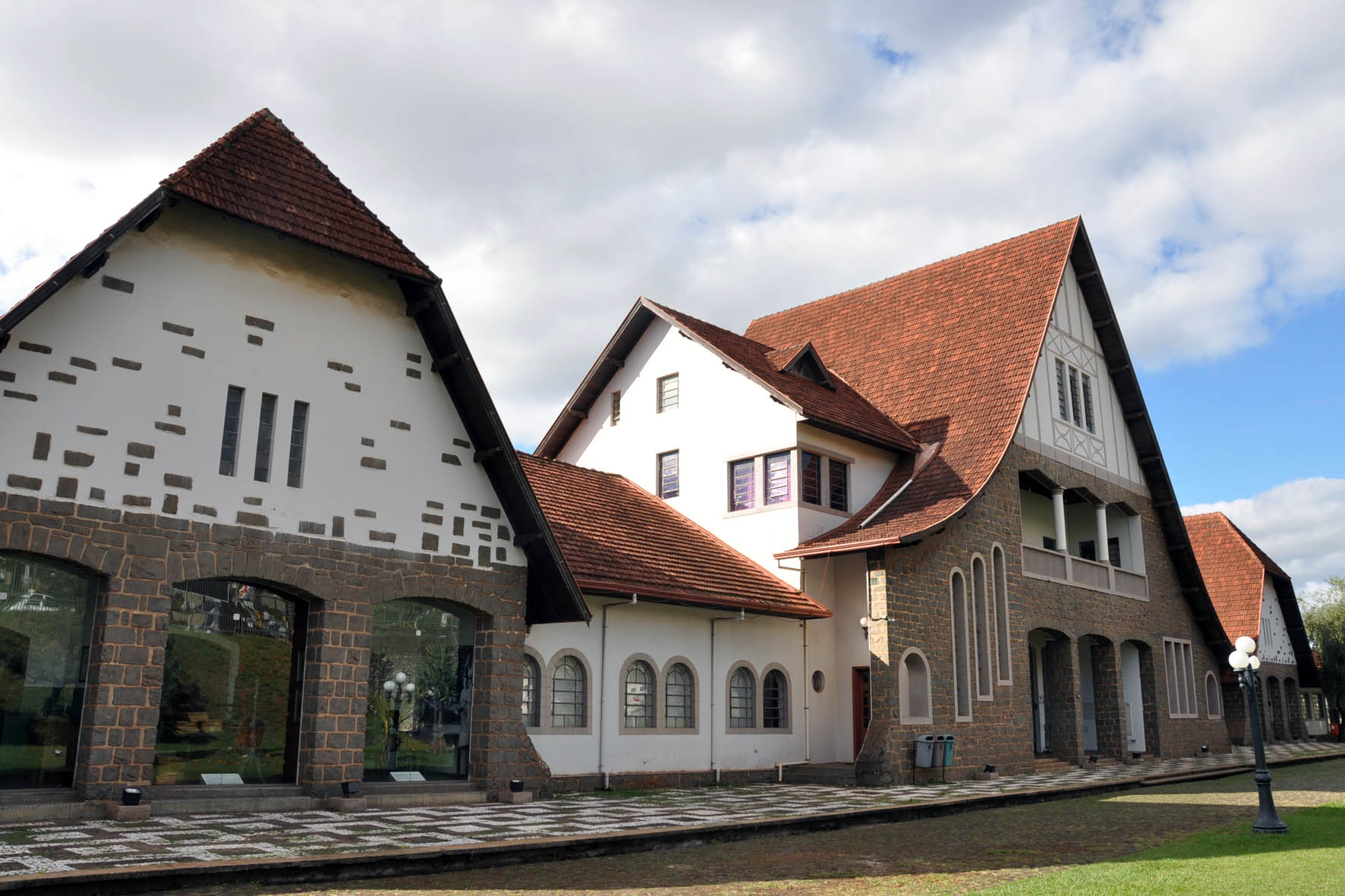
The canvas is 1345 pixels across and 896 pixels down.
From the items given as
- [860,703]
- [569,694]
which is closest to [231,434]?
[569,694]

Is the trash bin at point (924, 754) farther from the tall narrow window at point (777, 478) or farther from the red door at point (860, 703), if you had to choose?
the tall narrow window at point (777, 478)

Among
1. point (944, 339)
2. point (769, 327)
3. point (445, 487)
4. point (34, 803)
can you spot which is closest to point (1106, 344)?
point (944, 339)

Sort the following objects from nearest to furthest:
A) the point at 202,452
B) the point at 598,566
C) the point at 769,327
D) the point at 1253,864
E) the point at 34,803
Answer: the point at 1253,864 < the point at 34,803 < the point at 202,452 < the point at 598,566 < the point at 769,327

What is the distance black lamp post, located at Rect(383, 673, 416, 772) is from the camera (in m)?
14.5

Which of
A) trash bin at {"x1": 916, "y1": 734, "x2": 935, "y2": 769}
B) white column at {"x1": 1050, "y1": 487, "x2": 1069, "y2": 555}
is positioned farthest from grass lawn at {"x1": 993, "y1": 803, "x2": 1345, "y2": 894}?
white column at {"x1": 1050, "y1": 487, "x2": 1069, "y2": 555}

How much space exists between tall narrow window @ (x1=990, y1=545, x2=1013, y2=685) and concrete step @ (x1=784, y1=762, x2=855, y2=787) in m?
4.55

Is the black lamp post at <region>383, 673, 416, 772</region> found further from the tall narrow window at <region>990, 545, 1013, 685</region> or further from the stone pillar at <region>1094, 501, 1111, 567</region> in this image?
the stone pillar at <region>1094, 501, 1111, 567</region>

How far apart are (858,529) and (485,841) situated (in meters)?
12.4

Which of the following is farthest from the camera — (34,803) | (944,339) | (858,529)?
(944,339)

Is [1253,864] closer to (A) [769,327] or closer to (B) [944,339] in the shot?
(B) [944,339]

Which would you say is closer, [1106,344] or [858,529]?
[858,529]

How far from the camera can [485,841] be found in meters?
10.5

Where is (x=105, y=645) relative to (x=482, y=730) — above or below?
above

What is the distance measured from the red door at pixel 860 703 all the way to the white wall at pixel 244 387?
874 cm
